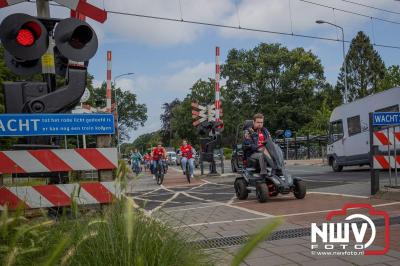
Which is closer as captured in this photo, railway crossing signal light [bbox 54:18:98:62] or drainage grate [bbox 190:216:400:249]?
drainage grate [bbox 190:216:400:249]

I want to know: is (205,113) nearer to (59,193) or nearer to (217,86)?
(217,86)

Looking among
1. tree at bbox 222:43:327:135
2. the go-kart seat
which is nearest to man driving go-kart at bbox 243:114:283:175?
the go-kart seat

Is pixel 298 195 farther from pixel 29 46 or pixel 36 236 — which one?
pixel 36 236

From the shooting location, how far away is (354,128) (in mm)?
20016

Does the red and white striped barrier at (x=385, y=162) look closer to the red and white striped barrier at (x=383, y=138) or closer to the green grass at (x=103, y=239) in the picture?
the red and white striped barrier at (x=383, y=138)

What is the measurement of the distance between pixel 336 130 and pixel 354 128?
5.03 ft

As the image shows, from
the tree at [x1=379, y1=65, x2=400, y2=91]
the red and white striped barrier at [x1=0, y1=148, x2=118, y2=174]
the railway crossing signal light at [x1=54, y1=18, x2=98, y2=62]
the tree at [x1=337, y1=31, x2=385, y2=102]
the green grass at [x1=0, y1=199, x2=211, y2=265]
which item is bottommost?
the green grass at [x1=0, y1=199, x2=211, y2=265]

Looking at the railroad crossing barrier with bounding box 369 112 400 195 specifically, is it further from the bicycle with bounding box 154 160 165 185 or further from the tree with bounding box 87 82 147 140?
the tree with bounding box 87 82 147 140

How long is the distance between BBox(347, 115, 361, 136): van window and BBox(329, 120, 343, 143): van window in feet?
2.13

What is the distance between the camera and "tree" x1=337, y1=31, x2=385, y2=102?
256ft

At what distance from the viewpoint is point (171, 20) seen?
51.0 feet

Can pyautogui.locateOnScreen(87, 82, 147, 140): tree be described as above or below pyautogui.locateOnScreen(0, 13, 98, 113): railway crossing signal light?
above

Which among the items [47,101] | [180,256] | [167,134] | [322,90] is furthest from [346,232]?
[167,134]

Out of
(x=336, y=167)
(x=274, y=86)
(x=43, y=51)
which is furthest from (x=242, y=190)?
(x=274, y=86)
